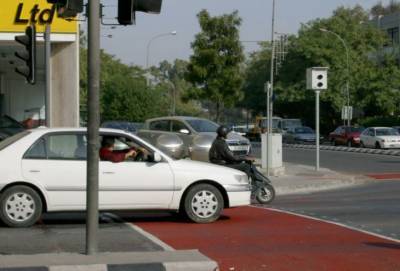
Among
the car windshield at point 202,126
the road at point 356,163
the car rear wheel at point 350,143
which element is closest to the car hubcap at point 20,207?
the car windshield at point 202,126

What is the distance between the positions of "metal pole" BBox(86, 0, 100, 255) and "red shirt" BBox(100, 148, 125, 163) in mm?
3982

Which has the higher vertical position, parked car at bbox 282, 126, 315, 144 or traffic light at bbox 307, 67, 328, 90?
traffic light at bbox 307, 67, 328, 90

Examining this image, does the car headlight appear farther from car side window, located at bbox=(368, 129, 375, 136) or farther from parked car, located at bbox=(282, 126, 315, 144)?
parked car, located at bbox=(282, 126, 315, 144)

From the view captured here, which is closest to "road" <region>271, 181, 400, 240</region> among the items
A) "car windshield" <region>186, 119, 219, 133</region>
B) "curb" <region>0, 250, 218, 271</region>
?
"curb" <region>0, 250, 218, 271</region>

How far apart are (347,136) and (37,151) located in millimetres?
44780

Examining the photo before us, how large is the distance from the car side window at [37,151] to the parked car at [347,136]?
43123 millimetres

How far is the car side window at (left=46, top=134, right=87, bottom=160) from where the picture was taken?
1232 cm

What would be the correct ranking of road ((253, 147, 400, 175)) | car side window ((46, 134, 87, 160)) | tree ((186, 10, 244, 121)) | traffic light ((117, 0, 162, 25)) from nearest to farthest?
traffic light ((117, 0, 162, 25)) < car side window ((46, 134, 87, 160)) < road ((253, 147, 400, 175)) < tree ((186, 10, 244, 121))

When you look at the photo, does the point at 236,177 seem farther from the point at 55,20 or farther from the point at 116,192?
the point at 55,20

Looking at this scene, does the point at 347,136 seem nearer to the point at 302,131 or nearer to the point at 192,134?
the point at 302,131

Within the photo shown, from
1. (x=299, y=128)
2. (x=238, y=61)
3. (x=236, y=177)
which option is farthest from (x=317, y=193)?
(x=299, y=128)

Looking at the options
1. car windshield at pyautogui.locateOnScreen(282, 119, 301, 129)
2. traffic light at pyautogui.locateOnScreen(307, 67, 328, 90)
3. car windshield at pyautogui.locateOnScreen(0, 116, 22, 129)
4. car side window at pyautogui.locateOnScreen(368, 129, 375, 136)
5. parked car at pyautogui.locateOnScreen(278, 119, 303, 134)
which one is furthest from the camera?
car windshield at pyautogui.locateOnScreen(282, 119, 301, 129)

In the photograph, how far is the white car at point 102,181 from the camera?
1198cm

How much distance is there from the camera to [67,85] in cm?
2550
